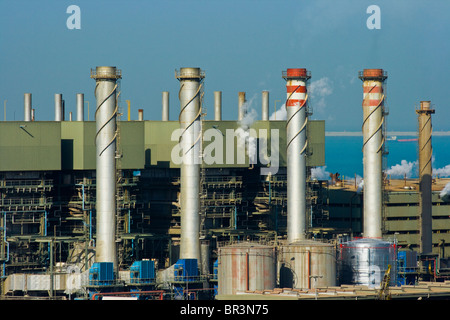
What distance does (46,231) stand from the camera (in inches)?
4931

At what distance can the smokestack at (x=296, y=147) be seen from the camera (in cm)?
12556

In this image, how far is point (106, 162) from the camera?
391ft

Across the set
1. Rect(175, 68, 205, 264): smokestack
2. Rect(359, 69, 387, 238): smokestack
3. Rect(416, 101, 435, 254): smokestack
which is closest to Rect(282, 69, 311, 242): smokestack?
Rect(359, 69, 387, 238): smokestack

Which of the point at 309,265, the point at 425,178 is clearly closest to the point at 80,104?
the point at 309,265

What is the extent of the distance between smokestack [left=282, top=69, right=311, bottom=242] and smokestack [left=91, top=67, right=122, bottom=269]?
17.1 metres

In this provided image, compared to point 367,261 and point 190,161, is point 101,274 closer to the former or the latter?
point 190,161

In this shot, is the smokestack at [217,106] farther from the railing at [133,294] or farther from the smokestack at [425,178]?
the railing at [133,294]

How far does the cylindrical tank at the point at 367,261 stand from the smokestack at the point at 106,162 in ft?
67.6

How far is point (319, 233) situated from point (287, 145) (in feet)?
42.5

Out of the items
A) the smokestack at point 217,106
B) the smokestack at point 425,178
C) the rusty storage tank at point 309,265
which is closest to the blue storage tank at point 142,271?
the rusty storage tank at point 309,265
